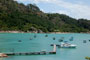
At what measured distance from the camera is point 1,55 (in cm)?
4188

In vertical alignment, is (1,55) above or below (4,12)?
below

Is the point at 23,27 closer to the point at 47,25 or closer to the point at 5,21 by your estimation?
the point at 5,21

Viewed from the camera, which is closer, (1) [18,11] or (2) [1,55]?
(2) [1,55]

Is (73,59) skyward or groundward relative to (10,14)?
groundward

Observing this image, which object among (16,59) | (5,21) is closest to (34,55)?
(16,59)

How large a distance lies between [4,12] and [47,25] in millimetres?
35700

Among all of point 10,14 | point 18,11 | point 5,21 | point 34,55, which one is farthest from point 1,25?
point 34,55

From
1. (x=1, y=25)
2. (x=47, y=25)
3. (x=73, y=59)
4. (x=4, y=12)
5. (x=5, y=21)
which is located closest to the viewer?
(x=73, y=59)

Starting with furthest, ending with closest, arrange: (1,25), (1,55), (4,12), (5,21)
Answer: (4,12), (5,21), (1,25), (1,55)

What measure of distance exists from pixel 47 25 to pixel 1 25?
47216 millimetres

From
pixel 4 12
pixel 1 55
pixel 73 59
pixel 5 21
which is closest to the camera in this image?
pixel 1 55

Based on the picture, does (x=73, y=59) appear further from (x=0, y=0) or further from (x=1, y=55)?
(x=0, y=0)

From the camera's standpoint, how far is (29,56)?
151 ft

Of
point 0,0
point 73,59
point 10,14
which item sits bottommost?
point 73,59
